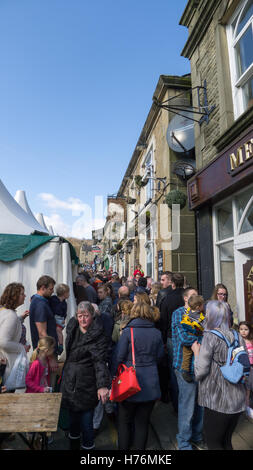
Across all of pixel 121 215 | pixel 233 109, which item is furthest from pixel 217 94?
pixel 121 215

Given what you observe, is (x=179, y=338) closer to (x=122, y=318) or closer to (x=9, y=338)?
(x=122, y=318)

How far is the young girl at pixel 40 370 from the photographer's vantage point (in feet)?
9.95

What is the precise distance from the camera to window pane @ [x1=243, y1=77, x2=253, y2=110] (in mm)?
5578

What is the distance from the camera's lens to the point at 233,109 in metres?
5.91

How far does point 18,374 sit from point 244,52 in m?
6.95

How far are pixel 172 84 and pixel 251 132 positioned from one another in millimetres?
6281

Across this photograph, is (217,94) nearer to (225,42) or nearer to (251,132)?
(225,42)

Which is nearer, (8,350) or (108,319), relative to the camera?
(8,350)

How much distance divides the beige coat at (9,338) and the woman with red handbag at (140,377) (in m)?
1.18

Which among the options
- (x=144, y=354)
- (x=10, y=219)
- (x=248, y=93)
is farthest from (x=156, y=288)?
(x=248, y=93)

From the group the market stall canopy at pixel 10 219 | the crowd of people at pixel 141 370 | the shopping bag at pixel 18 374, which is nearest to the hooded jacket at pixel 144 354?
the crowd of people at pixel 141 370

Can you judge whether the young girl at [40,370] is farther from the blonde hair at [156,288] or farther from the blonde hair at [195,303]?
the blonde hair at [156,288]

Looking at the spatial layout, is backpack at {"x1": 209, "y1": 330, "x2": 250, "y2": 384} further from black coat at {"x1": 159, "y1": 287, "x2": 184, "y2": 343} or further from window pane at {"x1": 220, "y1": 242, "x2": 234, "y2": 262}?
window pane at {"x1": 220, "y1": 242, "x2": 234, "y2": 262}
